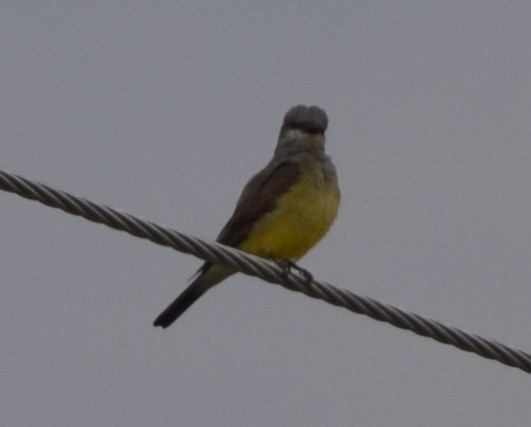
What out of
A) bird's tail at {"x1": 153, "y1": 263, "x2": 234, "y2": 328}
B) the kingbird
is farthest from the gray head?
bird's tail at {"x1": 153, "y1": 263, "x2": 234, "y2": 328}

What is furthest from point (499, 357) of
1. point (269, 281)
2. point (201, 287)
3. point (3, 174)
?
point (201, 287)

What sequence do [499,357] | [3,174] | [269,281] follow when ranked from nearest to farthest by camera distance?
A: [3,174], [499,357], [269,281]

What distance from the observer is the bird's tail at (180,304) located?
1011cm

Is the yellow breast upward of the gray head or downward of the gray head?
downward

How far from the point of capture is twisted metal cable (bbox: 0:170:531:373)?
6.18 m

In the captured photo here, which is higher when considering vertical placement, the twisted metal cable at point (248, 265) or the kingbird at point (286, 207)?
the kingbird at point (286, 207)

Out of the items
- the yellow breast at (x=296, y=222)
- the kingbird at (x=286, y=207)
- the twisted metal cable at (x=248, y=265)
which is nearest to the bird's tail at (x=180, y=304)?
the kingbird at (x=286, y=207)

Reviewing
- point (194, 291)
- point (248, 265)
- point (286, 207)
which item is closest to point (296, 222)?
point (286, 207)

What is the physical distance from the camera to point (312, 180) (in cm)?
988

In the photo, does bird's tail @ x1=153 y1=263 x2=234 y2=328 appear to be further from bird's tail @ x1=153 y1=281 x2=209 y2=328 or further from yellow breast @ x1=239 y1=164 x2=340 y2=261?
yellow breast @ x1=239 y1=164 x2=340 y2=261

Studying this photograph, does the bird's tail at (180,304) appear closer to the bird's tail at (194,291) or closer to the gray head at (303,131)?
the bird's tail at (194,291)

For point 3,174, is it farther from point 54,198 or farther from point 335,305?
point 335,305

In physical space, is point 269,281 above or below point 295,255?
below

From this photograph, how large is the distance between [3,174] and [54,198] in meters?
0.24
